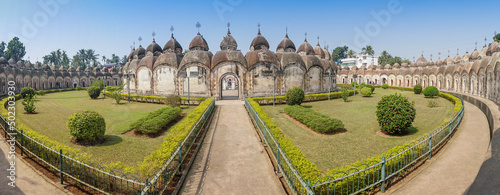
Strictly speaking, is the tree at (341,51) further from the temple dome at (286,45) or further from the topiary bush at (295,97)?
the topiary bush at (295,97)

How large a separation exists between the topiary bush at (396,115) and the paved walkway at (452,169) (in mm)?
1943

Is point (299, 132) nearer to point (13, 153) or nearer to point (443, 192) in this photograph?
point (443, 192)

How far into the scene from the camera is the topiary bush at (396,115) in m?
12.0

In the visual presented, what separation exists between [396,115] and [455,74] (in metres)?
38.6

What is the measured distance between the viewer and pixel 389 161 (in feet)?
22.7

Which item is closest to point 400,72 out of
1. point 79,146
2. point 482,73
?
point 482,73

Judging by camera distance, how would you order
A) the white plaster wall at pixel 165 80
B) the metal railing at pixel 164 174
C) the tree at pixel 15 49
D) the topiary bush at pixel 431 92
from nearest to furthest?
the metal railing at pixel 164 174 < the topiary bush at pixel 431 92 < the white plaster wall at pixel 165 80 < the tree at pixel 15 49

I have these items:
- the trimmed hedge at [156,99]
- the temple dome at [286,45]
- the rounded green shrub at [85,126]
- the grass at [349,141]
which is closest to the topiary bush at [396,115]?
the grass at [349,141]

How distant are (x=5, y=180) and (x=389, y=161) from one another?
11.1m

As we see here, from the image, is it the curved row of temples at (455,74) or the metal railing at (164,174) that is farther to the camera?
the curved row of temples at (455,74)

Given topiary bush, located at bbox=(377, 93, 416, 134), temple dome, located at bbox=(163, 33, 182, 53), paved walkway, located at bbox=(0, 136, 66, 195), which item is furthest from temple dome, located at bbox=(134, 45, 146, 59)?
topiary bush, located at bbox=(377, 93, 416, 134)

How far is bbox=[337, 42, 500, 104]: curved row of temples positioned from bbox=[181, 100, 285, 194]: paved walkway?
83.6ft

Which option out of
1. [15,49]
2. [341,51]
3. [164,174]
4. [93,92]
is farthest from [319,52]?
[15,49]

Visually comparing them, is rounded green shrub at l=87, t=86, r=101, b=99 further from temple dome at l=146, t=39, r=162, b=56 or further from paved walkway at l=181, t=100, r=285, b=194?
paved walkway at l=181, t=100, r=285, b=194
